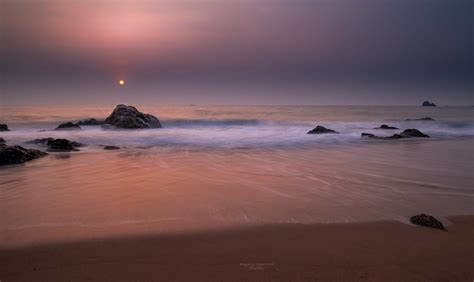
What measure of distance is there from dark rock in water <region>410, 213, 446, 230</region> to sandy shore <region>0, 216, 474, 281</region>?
0.43 ft

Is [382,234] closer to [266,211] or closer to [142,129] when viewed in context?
A: [266,211]

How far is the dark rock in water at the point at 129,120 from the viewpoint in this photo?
2036 cm

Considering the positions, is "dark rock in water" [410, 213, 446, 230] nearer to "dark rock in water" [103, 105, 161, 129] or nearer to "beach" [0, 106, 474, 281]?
"beach" [0, 106, 474, 281]

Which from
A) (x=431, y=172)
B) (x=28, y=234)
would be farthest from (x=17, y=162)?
(x=431, y=172)

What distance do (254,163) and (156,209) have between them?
15.4ft

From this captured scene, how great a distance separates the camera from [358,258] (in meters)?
3.08

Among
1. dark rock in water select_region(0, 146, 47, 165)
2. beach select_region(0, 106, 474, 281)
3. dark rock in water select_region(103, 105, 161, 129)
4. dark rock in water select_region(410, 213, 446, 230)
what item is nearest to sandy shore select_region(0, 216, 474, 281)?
beach select_region(0, 106, 474, 281)

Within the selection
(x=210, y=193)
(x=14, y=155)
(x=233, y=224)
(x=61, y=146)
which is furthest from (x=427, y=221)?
(x=61, y=146)

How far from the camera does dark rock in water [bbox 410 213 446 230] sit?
154 inches

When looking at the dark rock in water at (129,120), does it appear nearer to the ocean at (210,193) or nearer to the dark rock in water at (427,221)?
the ocean at (210,193)

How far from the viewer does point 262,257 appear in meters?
3.10

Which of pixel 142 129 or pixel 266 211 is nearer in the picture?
pixel 266 211

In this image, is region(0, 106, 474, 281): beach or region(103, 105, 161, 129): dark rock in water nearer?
region(0, 106, 474, 281): beach

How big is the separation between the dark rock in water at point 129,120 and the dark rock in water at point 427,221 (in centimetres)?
1839
